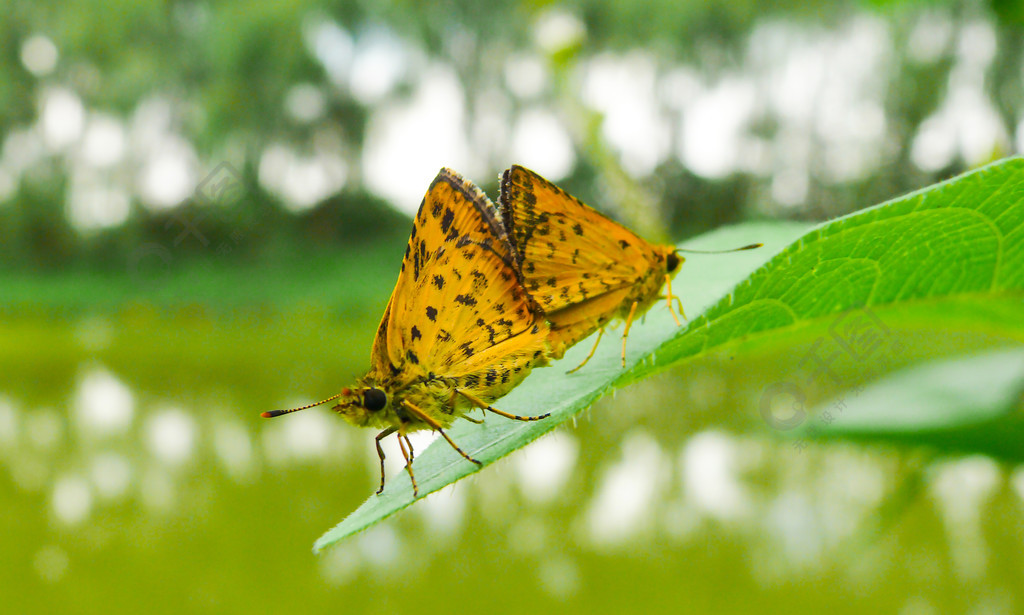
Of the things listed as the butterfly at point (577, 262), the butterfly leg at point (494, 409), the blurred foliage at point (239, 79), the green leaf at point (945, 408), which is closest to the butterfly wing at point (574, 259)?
the butterfly at point (577, 262)

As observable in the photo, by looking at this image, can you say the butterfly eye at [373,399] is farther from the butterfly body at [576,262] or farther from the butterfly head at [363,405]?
the butterfly body at [576,262]

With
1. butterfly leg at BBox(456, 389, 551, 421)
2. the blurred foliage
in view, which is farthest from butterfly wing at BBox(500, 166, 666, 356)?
the blurred foliage

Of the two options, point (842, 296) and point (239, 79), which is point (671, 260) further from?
point (239, 79)

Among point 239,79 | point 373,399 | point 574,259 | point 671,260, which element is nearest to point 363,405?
point 373,399

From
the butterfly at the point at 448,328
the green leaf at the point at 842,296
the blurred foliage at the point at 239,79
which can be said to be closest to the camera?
the green leaf at the point at 842,296

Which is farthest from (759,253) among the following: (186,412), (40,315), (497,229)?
(40,315)

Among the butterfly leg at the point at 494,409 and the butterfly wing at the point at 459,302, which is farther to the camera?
the butterfly wing at the point at 459,302

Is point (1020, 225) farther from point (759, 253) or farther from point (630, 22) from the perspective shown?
point (630, 22)
